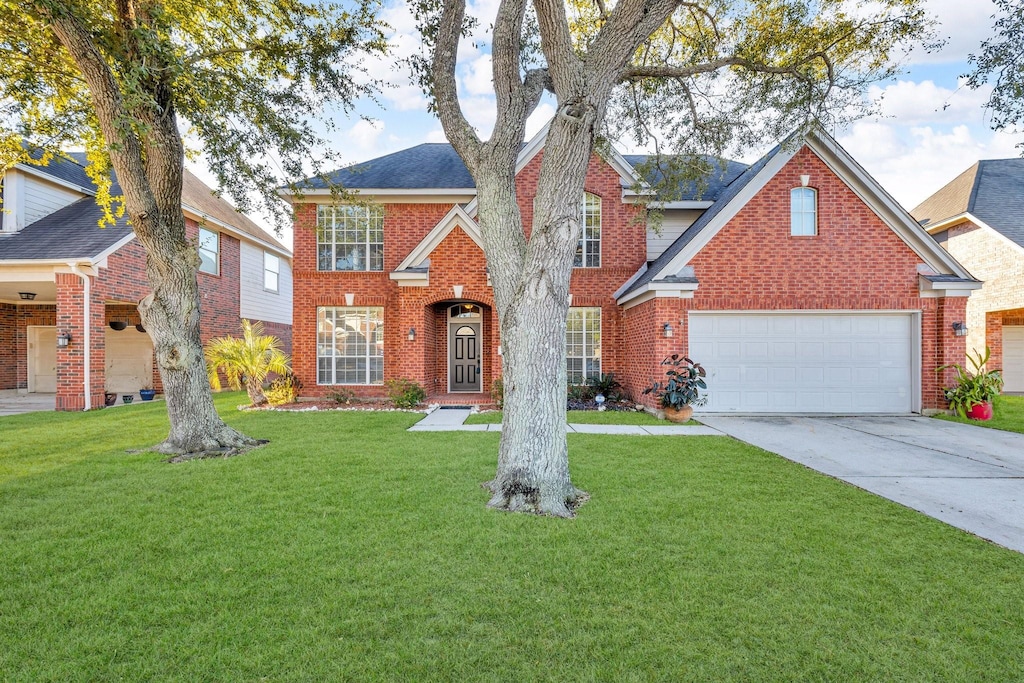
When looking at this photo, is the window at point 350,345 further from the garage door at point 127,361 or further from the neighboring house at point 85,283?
the garage door at point 127,361

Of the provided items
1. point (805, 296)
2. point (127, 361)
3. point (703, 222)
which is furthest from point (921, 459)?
point (127, 361)

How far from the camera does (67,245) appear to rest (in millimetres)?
12477

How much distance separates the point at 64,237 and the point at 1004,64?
64.9 ft

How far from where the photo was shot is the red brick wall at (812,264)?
35.4ft

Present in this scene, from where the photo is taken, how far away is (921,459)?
6852mm

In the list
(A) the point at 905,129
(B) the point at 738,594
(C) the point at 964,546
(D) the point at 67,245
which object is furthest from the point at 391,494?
(D) the point at 67,245

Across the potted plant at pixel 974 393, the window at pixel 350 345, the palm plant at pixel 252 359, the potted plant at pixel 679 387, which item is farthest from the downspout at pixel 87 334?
the potted plant at pixel 974 393

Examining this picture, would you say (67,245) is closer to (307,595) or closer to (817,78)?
(307,595)

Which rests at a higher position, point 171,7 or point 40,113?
point 171,7

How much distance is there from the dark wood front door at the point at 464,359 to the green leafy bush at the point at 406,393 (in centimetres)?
207

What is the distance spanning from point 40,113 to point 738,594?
1246 centimetres

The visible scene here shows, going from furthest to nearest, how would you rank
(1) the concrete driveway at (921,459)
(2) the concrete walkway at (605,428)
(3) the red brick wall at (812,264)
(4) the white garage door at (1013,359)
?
(4) the white garage door at (1013,359) < (3) the red brick wall at (812,264) < (2) the concrete walkway at (605,428) < (1) the concrete driveway at (921,459)

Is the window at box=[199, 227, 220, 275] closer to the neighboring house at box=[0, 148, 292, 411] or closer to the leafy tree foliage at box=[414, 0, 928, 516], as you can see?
the neighboring house at box=[0, 148, 292, 411]

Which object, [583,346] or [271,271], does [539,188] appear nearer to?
[583,346]
